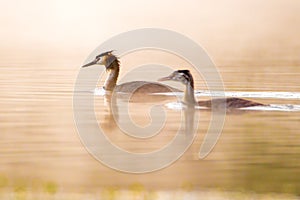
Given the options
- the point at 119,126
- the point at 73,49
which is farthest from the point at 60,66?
the point at 119,126

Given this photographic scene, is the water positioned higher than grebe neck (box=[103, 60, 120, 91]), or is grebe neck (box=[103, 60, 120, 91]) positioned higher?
grebe neck (box=[103, 60, 120, 91])

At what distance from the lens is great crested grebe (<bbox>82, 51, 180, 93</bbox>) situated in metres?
2.66

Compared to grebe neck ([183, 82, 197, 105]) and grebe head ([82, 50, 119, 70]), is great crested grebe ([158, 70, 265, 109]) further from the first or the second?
grebe head ([82, 50, 119, 70])

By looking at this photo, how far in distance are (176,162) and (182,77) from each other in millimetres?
336

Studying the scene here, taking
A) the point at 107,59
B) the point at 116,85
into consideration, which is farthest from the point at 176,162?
the point at 107,59

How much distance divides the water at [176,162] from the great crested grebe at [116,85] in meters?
0.05

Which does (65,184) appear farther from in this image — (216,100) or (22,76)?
(216,100)

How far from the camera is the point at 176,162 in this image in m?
2.66

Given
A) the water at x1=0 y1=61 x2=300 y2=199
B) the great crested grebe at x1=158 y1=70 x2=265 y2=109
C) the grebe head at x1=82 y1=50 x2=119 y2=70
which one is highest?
the grebe head at x1=82 y1=50 x2=119 y2=70

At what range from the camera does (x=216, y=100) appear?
8.75 feet

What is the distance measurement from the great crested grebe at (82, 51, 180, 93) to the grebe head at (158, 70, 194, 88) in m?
0.04

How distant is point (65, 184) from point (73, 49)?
536 millimetres

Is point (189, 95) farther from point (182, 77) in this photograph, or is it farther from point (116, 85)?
point (116, 85)

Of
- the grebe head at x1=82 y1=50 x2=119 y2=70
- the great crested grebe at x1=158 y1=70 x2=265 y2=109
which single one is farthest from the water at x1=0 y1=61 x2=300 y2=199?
the grebe head at x1=82 y1=50 x2=119 y2=70
